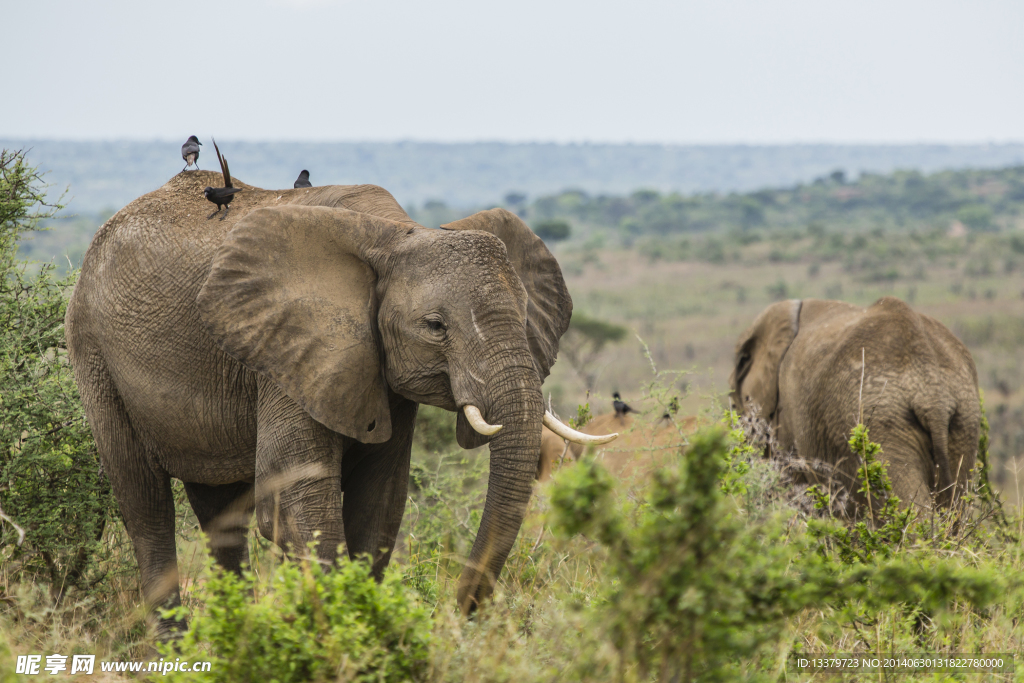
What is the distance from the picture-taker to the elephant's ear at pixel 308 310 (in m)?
4.24

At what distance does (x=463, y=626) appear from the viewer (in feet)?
13.1

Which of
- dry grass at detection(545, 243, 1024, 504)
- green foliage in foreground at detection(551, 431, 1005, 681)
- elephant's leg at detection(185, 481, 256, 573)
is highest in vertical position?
green foliage in foreground at detection(551, 431, 1005, 681)

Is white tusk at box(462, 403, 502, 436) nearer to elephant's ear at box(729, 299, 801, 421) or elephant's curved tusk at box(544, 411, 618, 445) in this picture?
elephant's curved tusk at box(544, 411, 618, 445)

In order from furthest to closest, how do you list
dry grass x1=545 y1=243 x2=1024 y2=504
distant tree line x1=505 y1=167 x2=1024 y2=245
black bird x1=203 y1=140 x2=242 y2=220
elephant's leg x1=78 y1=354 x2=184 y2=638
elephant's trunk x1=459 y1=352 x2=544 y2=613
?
distant tree line x1=505 y1=167 x2=1024 y2=245 < dry grass x1=545 y1=243 x2=1024 y2=504 < elephant's leg x1=78 y1=354 x2=184 y2=638 < black bird x1=203 y1=140 x2=242 y2=220 < elephant's trunk x1=459 y1=352 x2=544 y2=613

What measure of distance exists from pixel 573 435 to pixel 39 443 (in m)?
3.27

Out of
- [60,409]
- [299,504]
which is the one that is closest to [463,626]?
[299,504]

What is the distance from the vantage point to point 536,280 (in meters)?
4.96

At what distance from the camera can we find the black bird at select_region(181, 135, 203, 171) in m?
5.56

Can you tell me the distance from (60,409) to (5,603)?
1.29 metres

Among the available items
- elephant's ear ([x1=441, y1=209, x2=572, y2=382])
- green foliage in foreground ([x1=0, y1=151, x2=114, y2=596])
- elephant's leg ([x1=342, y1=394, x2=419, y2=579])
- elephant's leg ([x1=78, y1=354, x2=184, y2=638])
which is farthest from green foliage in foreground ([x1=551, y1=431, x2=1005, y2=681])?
green foliage in foreground ([x1=0, y1=151, x2=114, y2=596])

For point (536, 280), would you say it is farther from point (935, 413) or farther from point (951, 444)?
point (951, 444)

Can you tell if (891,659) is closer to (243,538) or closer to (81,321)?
(243,538)

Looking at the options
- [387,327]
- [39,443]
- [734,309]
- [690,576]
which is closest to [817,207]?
[734,309]

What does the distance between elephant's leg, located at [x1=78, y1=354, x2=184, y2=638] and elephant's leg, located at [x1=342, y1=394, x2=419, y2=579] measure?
3.15 ft
